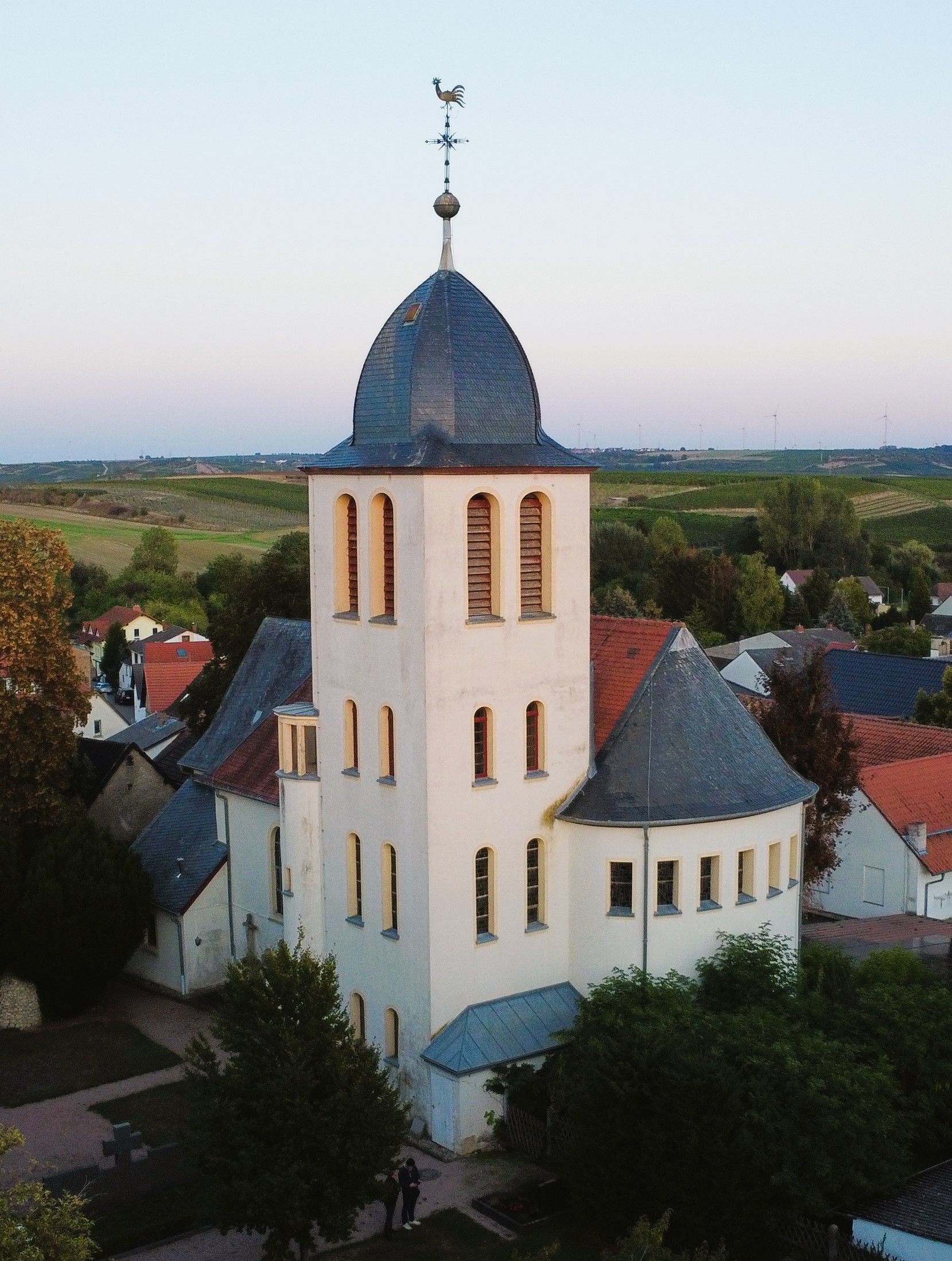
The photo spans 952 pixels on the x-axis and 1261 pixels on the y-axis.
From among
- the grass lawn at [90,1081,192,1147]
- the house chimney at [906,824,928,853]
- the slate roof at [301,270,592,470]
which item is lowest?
the grass lawn at [90,1081,192,1147]

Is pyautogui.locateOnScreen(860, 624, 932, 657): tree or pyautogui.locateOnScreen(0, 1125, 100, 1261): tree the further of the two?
pyautogui.locateOnScreen(860, 624, 932, 657): tree

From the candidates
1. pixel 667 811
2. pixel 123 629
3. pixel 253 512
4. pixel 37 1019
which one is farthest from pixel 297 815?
pixel 253 512

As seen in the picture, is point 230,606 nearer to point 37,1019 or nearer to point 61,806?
point 61,806

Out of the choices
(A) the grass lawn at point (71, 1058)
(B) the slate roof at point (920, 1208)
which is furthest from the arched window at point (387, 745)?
(B) the slate roof at point (920, 1208)

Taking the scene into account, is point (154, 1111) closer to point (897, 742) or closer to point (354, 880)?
point (354, 880)

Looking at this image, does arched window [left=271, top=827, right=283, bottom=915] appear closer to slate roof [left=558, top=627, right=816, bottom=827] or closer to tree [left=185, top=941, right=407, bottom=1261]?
slate roof [left=558, top=627, right=816, bottom=827]

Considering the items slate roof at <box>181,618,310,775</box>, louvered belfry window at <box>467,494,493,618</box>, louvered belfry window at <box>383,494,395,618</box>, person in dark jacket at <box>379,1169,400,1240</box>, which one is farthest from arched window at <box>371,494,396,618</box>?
person in dark jacket at <box>379,1169,400,1240</box>
